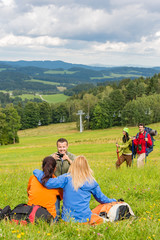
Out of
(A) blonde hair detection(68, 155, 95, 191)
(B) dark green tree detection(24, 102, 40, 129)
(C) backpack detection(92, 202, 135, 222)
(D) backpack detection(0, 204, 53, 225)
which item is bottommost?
(B) dark green tree detection(24, 102, 40, 129)

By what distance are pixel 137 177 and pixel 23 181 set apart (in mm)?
3984

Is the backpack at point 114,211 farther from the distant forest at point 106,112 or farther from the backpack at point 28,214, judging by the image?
the distant forest at point 106,112

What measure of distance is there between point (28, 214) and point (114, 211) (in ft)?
5.40

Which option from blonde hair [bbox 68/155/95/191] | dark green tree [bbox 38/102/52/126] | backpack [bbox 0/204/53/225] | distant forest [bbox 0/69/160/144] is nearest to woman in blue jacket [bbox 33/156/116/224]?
blonde hair [bbox 68/155/95/191]

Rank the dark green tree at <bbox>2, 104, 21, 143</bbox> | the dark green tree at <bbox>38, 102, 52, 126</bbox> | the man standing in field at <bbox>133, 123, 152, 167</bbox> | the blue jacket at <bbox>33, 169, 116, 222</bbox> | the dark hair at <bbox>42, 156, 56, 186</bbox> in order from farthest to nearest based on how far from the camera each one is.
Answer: the dark green tree at <bbox>38, 102, 52, 126</bbox> < the dark green tree at <bbox>2, 104, 21, 143</bbox> < the man standing in field at <bbox>133, 123, 152, 167</bbox> < the dark hair at <bbox>42, 156, 56, 186</bbox> < the blue jacket at <bbox>33, 169, 116, 222</bbox>

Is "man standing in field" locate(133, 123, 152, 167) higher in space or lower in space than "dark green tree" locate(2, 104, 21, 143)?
higher

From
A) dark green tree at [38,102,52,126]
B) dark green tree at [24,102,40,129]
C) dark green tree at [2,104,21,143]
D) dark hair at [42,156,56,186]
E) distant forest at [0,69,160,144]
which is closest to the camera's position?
dark hair at [42,156,56,186]

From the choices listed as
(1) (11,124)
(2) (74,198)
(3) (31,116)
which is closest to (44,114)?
(3) (31,116)

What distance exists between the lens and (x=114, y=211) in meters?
4.64

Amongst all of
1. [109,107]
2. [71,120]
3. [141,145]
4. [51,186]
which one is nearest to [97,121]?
[109,107]

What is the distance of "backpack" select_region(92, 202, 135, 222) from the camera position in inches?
181

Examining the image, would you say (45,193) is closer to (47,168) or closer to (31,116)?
(47,168)

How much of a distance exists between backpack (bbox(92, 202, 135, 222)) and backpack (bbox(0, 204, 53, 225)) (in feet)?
3.47

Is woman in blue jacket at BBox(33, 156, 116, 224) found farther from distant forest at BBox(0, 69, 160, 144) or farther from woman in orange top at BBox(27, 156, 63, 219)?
distant forest at BBox(0, 69, 160, 144)
